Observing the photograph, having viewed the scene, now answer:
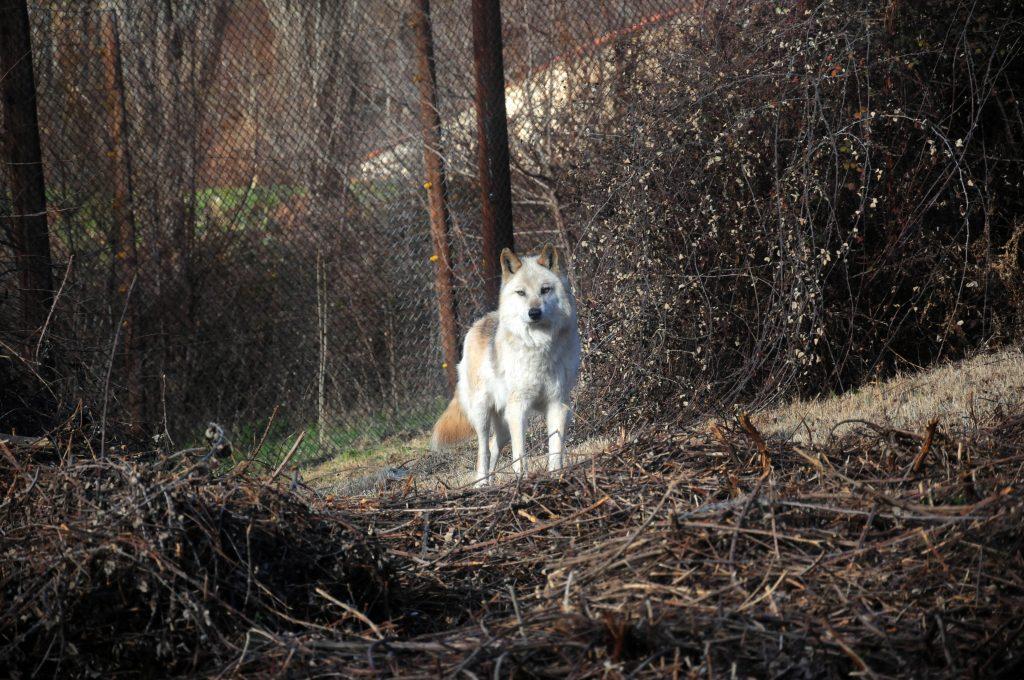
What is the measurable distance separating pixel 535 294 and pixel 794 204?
2088mm

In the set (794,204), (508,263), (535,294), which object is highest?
(794,204)

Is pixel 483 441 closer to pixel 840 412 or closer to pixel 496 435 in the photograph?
pixel 496 435

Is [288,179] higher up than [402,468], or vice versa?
[288,179]

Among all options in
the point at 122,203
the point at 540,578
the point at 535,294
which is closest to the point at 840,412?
the point at 535,294

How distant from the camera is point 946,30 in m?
7.59

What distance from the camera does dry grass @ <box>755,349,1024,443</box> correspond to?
20.6 feet

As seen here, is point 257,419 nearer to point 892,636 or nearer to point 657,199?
point 657,199

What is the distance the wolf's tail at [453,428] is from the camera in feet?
24.6

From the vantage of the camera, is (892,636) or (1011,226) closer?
(892,636)

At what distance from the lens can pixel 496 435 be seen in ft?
24.2

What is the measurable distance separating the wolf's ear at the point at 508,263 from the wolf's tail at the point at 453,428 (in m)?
1.20

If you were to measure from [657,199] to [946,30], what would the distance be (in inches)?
100

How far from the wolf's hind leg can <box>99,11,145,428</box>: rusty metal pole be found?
2.61 metres

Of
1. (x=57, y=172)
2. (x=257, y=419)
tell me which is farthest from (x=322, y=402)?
(x=57, y=172)
